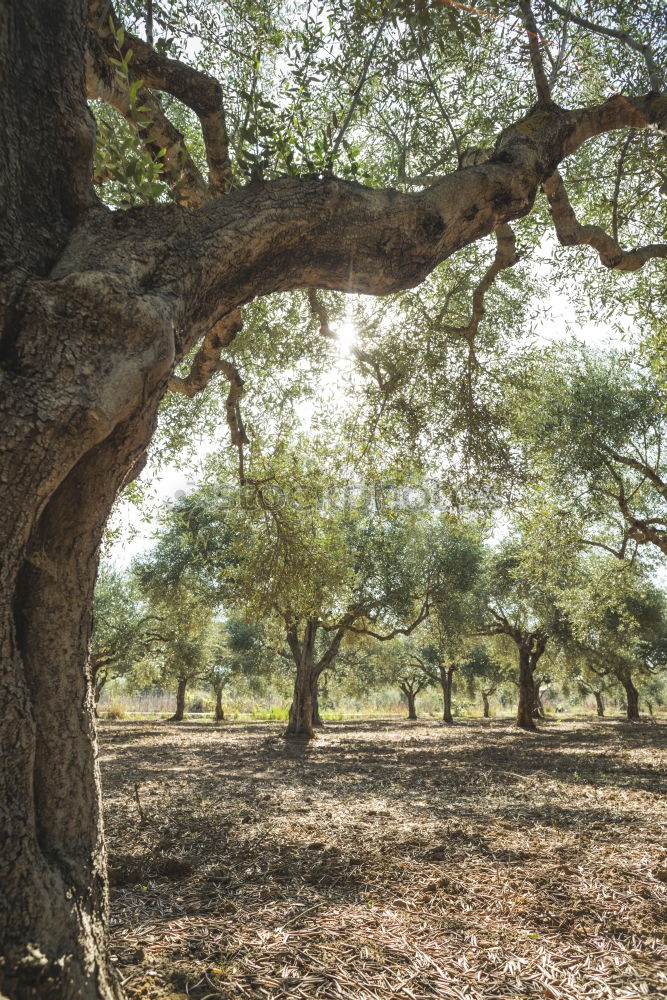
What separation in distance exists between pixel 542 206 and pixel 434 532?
17.8 m

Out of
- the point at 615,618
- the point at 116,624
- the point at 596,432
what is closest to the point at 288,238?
the point at 596,432

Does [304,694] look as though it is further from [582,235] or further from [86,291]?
[86,291]

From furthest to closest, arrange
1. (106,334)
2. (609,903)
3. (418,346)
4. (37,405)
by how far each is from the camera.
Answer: (418,346) → (609,903) → (106,334) → (37,405)

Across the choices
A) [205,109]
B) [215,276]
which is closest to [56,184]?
[215,276]

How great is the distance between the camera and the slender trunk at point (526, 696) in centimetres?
2830

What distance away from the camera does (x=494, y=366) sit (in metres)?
8.98

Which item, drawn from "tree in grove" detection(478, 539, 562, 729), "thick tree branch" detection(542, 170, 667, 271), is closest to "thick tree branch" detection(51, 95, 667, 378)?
"thick tree branch" detection(542, 170, 667, 271)

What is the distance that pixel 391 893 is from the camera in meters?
3.70

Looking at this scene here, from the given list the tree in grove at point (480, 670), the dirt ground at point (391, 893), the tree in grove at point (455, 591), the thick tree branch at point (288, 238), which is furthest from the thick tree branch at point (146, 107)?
the tree in grove at point (480, 670)

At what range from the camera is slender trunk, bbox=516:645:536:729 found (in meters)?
28.3

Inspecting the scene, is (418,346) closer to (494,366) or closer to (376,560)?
(494,366)

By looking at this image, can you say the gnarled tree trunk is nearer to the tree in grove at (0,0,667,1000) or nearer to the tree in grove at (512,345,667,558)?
the tree in grove at (512,345,667,558)

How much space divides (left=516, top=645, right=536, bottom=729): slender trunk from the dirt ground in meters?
21.8

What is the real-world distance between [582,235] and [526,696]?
87.6 ft
